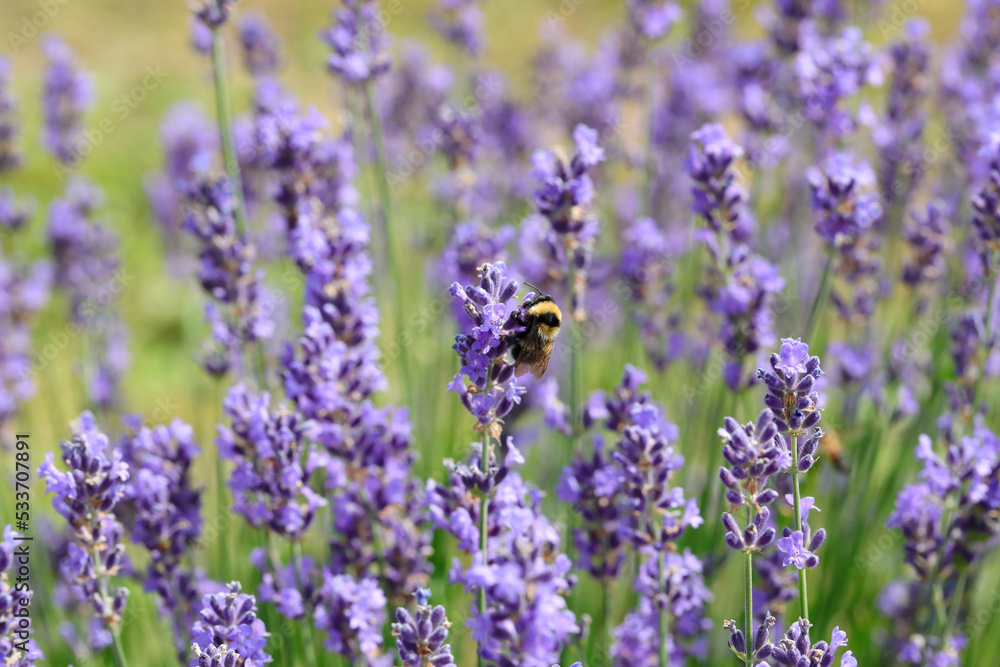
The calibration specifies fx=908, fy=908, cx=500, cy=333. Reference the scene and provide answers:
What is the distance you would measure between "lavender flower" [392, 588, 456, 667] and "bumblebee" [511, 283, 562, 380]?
0.63m

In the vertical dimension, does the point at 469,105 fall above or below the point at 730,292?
above

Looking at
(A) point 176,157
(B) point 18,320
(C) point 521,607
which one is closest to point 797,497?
(C) point 521,607

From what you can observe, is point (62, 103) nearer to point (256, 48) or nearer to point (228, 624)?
point (256, 48)

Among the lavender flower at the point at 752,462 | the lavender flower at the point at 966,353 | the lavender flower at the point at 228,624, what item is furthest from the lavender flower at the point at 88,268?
the lavender flower at the point at 966,353

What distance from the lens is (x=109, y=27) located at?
13.5 metres

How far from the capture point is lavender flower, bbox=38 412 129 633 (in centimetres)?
202

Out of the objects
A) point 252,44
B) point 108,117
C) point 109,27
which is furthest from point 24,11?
point 252,44

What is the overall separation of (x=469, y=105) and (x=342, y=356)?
8.51 ft

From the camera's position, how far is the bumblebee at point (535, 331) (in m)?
2.17

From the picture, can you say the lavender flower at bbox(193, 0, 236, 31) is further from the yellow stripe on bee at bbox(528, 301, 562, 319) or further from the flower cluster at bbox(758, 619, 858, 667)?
the flower cluster at bbox(758, 619, 858, 667)

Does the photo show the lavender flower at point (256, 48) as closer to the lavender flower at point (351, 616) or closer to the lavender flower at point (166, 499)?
the lavender flower at point (166, 499)

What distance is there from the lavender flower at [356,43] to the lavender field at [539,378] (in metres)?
0.02

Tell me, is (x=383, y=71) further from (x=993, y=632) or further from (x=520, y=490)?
(x=993, y=632)

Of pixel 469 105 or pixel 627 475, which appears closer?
pixel 627 475
